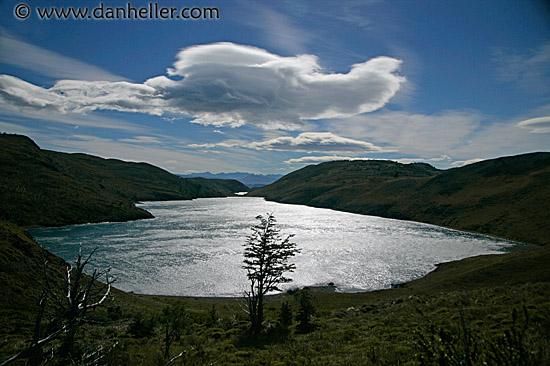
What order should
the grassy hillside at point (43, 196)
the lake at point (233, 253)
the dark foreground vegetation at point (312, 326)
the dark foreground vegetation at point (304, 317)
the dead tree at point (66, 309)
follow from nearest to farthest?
the dead tree at point (66, 309), the dark foreground vegetation at point (304, 317), the dark foreground vegetation at point (312, 326), the lake at point (233, 253), the grassy hillside at point (43, 196)

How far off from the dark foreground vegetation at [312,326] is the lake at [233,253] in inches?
289

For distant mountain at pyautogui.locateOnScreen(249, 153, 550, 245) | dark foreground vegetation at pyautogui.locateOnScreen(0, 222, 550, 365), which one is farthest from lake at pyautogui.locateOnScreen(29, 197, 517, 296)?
distant mountain at pyautogui.locateOnScreen(249, 153, 550, 245)

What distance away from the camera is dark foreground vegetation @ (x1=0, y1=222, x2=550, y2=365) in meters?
8.92

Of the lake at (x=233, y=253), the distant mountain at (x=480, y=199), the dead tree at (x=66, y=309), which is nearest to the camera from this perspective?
the dead tree at (x=66, y=309)

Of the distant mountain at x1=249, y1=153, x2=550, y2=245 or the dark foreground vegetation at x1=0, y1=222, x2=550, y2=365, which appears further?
the distant mountain at x1=249, y1=153, x2=550, y2=245

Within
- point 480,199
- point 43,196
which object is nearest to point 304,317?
point 480,199

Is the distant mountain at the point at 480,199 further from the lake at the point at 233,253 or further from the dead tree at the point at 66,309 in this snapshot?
the dead tree at the point at 66,309

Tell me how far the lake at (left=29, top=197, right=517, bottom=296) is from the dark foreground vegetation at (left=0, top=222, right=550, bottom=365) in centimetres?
734

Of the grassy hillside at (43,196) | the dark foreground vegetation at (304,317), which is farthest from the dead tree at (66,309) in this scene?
the grassy hillside at (43,196)

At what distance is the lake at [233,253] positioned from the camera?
43.4m

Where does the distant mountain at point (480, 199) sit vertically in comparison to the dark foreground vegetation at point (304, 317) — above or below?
above

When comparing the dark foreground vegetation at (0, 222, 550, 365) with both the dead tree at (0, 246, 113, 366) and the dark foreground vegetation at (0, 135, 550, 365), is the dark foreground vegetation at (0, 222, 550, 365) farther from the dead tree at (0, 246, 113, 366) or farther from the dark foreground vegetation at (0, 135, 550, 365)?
the dead tree at (0, 246, 113, 366)

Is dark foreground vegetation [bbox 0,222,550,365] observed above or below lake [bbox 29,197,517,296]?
above

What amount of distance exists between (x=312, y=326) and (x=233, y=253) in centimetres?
3818
